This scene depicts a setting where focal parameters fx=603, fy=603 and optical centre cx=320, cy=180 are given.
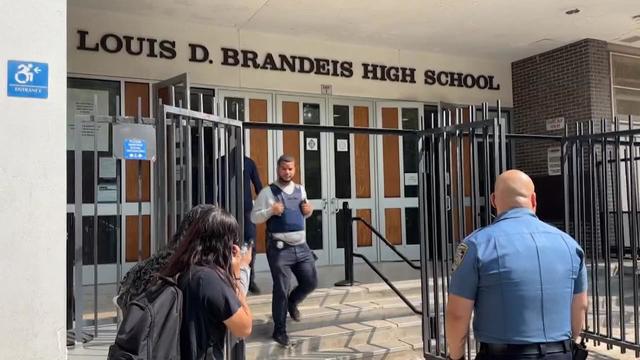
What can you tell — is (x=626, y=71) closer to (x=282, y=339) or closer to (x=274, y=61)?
(x=274, y=61)

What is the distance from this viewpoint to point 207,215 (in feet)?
8.14

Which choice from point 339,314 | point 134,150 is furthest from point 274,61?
point 134,150

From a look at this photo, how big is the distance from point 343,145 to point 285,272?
16.9 ft

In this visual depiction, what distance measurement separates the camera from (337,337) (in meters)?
5.82

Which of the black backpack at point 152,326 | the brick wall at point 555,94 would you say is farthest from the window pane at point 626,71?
the black backpack at point 152,326

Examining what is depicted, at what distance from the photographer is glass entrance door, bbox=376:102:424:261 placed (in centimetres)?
Answer: 1067

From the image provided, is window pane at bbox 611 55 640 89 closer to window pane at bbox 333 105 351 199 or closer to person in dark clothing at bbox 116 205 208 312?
window pane at bbox 333 105 351 199

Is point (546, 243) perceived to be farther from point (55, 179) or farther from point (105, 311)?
point (105, 311)

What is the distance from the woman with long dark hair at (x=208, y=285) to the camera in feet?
7.78

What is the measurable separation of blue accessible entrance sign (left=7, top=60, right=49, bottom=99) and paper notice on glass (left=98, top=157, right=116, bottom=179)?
443cm

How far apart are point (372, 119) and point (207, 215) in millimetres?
8295

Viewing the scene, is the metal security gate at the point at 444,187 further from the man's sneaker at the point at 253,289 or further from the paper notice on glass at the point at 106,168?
the paper notice on glass at the point at 106,168

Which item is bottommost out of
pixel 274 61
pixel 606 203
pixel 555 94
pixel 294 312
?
pixel 294 312

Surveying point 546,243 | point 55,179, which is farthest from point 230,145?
point 546,243
